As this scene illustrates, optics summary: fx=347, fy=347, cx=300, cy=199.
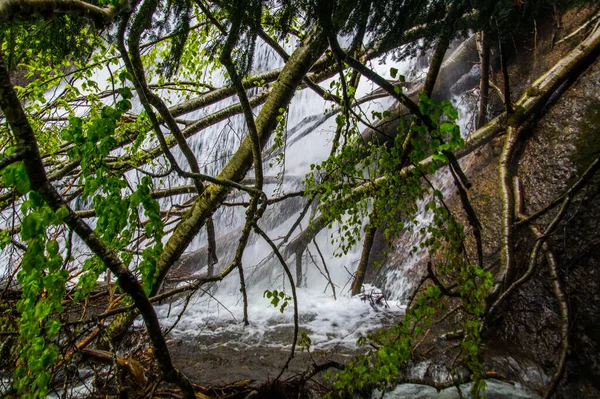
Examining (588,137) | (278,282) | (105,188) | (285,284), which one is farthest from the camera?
(278,282)

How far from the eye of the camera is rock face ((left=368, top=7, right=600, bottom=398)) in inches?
130

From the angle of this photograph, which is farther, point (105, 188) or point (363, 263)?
point (363, 263)

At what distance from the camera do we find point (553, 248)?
12.9 feet

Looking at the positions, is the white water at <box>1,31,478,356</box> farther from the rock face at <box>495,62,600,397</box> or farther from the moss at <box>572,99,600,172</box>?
the moss at <box>572,99,600,172</box>

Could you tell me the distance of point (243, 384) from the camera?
2.93m

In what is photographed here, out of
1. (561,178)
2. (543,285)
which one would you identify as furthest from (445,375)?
(561,178)

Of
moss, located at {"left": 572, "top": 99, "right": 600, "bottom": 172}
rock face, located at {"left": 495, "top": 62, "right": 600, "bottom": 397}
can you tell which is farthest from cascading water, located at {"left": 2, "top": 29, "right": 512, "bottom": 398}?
moss, located at {"left": 572, "top": 99, "right": 600, "bottom": 172}

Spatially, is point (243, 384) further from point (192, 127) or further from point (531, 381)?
point (192, 127)

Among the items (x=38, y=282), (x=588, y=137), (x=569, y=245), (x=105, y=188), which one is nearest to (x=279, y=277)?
(x=569, y=245)

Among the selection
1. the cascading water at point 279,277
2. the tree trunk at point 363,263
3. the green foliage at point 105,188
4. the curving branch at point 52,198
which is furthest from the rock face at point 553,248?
the green foliage at point 105,188

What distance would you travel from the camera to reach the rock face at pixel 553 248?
3305 mm

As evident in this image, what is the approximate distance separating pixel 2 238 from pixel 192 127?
2811 millimetres

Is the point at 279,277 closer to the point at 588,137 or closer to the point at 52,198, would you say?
the point at 588,137

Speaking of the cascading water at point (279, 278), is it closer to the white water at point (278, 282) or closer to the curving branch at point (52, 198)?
the white water at point (278, 282)
